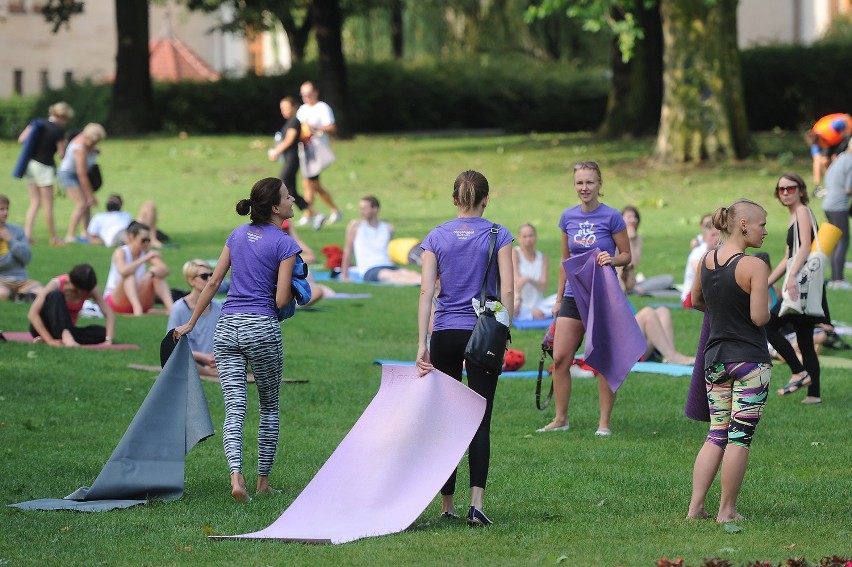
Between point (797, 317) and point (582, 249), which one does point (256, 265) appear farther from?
point (797, 317)

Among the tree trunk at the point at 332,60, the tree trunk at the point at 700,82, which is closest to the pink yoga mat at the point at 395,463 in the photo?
the tree trunk at the point at 700,82

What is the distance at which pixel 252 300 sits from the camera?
26.0ft

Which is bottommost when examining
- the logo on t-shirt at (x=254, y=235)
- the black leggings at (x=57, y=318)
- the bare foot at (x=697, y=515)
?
the bare foot at (x=697, y=515)

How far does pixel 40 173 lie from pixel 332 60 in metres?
17.4

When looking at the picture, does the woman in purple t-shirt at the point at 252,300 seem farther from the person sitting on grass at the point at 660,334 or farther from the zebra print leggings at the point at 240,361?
the person sitting on grass at the point at 660,334

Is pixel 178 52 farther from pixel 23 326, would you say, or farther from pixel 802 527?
pixel 802 527

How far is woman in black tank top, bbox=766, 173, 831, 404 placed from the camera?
10828 mm

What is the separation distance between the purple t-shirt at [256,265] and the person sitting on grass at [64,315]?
19.3ft

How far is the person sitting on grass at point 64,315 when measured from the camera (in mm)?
13617

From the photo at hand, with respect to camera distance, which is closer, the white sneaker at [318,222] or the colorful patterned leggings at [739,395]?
the colorful patterned leggings at [739,395]

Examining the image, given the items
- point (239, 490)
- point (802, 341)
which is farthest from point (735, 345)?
point (802, 341)

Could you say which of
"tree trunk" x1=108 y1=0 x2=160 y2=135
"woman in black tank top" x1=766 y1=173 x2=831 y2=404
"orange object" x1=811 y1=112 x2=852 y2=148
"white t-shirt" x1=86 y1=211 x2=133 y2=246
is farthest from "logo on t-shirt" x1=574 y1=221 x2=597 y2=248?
"tree trunk" x1=108 y1=0 x2=160 y2=135

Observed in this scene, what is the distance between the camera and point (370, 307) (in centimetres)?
1695

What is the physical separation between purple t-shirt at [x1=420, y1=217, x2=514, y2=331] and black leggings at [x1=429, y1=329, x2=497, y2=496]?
0.05 metres
